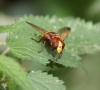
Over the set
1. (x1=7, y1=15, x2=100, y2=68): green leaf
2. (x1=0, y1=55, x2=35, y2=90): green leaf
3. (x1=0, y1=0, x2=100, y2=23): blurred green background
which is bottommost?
(x1=0, y1=55, x2=35, y2=90): green leaf

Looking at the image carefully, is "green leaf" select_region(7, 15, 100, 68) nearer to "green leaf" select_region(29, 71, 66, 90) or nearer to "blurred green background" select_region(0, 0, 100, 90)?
"green leaf" select_region(29, 71, 66, 90)

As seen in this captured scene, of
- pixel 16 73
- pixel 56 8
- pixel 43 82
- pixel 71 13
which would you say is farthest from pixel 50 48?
pixel 56 8

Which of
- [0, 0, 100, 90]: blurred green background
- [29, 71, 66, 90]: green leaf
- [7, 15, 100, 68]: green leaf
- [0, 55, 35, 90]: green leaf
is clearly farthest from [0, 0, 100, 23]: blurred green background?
[0, 55, 35, 90]: green leaf

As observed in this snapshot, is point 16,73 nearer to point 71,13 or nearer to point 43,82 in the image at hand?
point 43,82

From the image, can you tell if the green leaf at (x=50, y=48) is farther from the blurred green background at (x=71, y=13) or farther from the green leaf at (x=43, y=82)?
the blurred green background at (x=71, y=13)

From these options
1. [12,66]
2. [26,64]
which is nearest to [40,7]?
[26,64]

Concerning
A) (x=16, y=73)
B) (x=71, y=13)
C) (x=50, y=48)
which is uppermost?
(x=71, y=13)

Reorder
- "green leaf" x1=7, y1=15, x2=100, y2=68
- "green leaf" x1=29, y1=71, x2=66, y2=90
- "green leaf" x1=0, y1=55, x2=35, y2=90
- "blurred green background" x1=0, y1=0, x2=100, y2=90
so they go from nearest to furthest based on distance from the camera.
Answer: "green leaf" x1=0, y1=55, x2=35, y2=90 < "green leaf" x1=29, y1=71, x2=66, y2=90 < "green leaf" x1=7, y1=15, x2=100, y2=68 < "blurred green background" x1=0, y1=0, x2=100, y2=90
